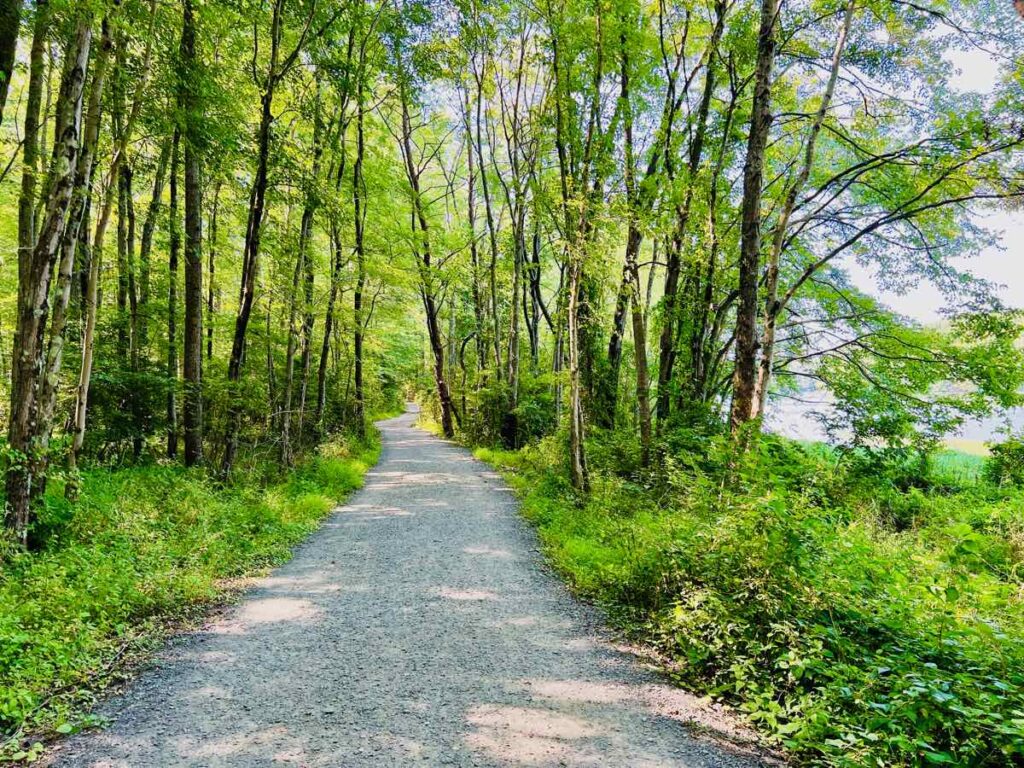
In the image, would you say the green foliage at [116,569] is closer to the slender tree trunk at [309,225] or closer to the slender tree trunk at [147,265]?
the slender tree trunk at [147,265]

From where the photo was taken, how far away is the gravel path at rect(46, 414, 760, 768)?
295 centimetres

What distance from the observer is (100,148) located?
8.18 meters

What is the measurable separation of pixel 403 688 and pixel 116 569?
3365 mm

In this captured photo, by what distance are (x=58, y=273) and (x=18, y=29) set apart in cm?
266

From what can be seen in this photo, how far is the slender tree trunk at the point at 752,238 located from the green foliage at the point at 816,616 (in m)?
0.90

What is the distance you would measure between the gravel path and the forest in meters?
0.40

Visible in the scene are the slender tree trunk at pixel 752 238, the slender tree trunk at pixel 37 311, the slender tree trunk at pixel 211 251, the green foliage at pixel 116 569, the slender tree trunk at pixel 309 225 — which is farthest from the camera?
the slender tree trunk at pixel 211 251

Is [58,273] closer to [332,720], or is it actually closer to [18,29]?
[18,29]

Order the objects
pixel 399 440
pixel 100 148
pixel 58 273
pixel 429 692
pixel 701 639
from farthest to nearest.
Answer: pixel 399 440 < pixel 100 148 < pixel 58 273 < pixel 701 639 < pixel 429 692

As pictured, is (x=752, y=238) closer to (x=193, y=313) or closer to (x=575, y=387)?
(x=575, y=387)

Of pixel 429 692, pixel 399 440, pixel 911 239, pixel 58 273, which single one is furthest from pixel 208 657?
pixel 399 440

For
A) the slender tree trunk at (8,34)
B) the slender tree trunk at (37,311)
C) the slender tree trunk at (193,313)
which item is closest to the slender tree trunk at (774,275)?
the slender tree trunk at (37,311)

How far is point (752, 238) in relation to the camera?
583 cm

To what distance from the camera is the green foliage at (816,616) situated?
2588 millimetres
